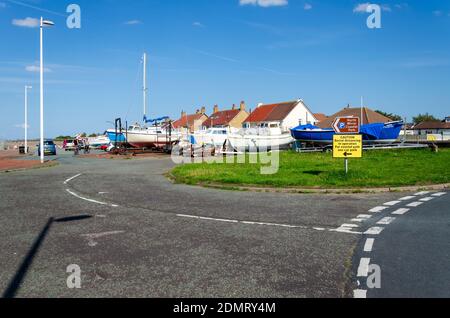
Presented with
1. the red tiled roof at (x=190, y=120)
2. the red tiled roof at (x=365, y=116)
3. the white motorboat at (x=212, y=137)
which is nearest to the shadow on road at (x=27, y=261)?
the white motorboat at (x=212, y=137)

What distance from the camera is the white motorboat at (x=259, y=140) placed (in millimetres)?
40938

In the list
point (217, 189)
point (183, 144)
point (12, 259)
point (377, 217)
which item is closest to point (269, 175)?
point (217, 189)

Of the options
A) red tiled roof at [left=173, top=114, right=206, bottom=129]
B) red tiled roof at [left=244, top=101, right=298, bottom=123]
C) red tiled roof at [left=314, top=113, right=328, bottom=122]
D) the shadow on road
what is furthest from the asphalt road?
red tiled roof at [left=314, top=113, right=328, bottom=122]

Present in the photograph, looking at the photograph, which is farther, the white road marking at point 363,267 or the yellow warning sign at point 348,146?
the yellow warning sign at point 348,146

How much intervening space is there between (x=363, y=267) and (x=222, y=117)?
88001mm

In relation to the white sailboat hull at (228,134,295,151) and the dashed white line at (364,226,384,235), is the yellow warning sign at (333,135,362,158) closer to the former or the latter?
the dashed white line at (364,226,384,235)

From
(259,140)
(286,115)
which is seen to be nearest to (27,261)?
(259,140)

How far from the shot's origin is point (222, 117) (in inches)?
3656

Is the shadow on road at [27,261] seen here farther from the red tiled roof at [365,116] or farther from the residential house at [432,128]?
the residential house at [432,128]

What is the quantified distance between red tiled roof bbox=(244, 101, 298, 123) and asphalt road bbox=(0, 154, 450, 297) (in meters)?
62.5

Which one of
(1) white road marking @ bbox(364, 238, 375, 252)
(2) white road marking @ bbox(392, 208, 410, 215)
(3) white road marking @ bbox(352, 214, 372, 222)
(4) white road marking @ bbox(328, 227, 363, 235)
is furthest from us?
(2) white road marking @ bbox(392, 208, 410, 215)

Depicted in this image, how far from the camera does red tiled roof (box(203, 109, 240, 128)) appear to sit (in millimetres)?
87812

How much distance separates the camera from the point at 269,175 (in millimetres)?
17109
